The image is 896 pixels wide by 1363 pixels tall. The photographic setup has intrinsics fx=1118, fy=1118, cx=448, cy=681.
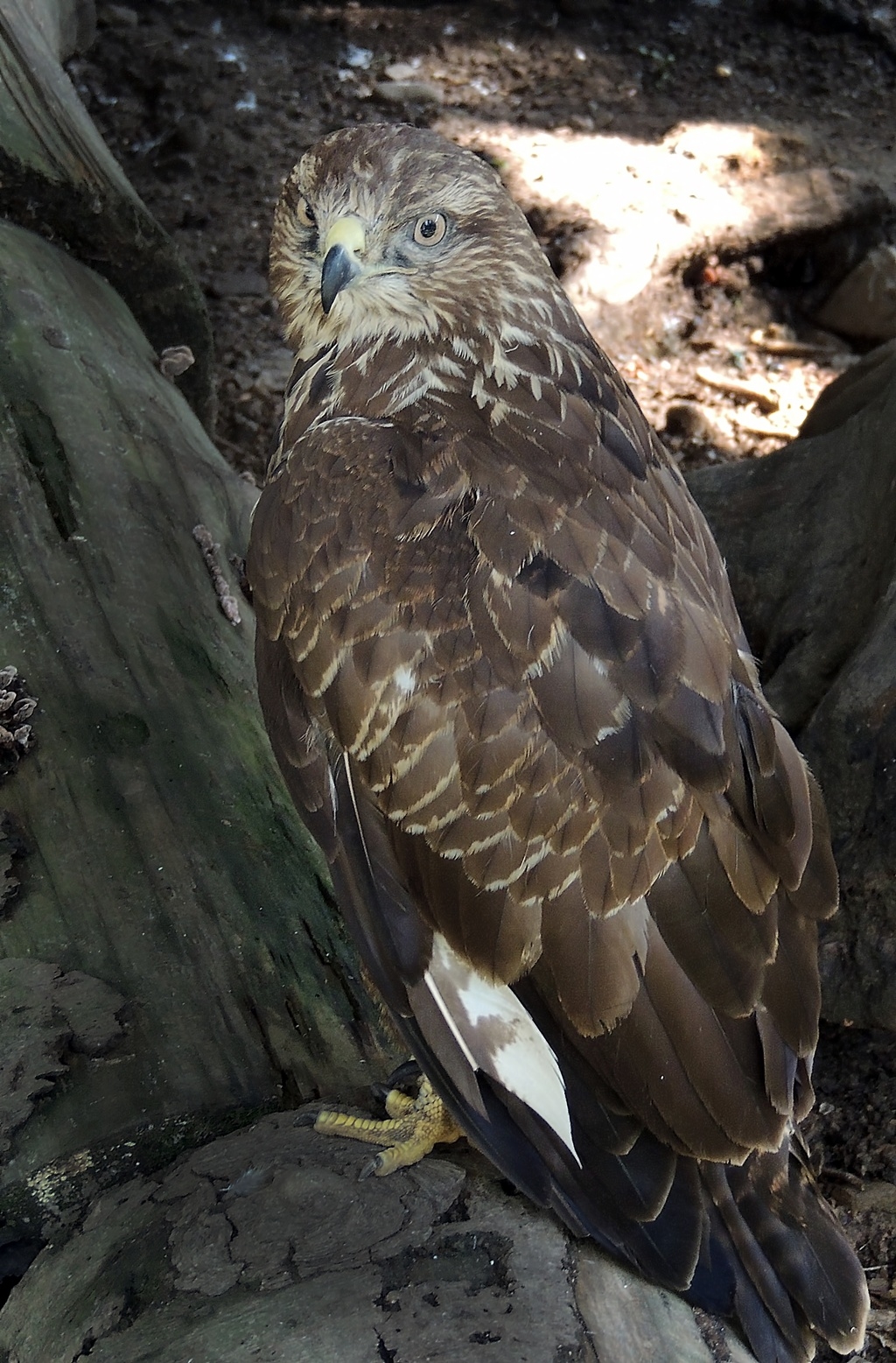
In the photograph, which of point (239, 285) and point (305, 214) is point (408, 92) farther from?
point (305, 214)

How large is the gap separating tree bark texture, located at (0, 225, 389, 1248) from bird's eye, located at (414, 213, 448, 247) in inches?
37.7

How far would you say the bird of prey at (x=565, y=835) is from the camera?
5.97 feet

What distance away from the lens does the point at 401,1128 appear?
1.93 meters

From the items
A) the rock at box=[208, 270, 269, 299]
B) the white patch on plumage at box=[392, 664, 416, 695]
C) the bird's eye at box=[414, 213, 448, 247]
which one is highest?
the bird's eye at box=[414, 213, 448, 247]

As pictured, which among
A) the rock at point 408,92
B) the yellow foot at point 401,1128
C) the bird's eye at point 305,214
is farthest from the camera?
the rock at point 408,92

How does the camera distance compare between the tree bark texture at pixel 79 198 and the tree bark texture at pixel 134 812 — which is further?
the tree bark texture at pixel 79 198

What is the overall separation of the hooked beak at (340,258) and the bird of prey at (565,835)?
38 cm

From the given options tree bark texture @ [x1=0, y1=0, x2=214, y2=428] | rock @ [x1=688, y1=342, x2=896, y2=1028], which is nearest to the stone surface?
rock @ [x1=688, y1=342, x2=896, y2=1028]

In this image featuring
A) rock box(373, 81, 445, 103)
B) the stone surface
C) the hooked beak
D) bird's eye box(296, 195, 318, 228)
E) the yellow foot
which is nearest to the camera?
the stone surface

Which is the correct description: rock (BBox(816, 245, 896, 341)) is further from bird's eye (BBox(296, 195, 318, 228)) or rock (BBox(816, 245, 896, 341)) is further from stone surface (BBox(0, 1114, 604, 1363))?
stone surface (BBox(0, 1114, 604, 1363))

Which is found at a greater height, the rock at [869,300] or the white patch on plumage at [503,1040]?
the rock at [869,300]

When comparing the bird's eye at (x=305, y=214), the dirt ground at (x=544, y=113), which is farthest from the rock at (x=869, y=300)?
the bird's eye at (x=305, y=214)

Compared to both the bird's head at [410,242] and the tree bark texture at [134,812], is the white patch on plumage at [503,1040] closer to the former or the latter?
the tree bark texture at [134,812]

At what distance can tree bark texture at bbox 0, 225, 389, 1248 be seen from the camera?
1.95 meters
